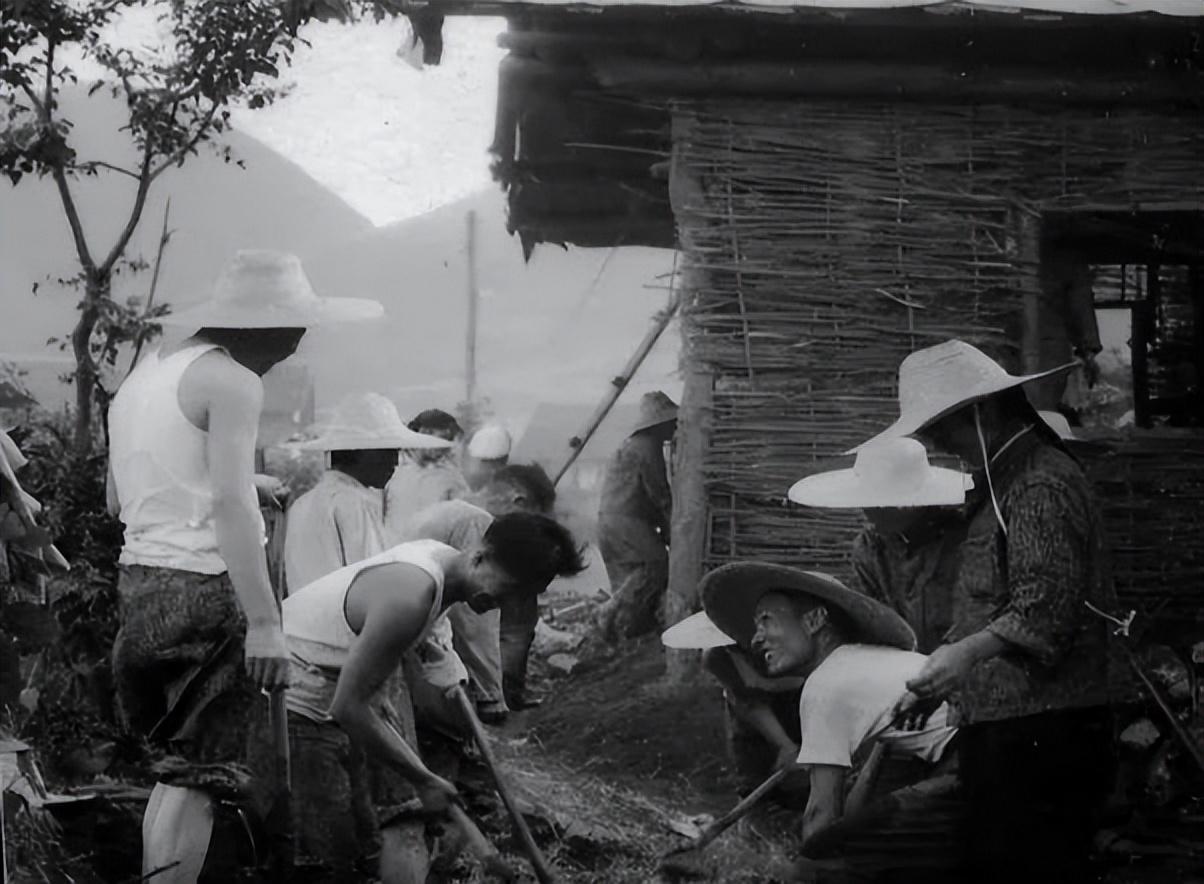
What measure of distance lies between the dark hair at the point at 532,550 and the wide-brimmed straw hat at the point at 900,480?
776 millimetres

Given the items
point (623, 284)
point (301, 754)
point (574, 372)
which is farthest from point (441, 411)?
point (301, 754)

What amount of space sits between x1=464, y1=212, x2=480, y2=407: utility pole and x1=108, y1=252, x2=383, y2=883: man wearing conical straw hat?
0.59 metres

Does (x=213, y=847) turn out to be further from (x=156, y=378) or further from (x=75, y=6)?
(x=75, y=6)

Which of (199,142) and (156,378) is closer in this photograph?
(156,378)

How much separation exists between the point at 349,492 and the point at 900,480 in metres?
1.42

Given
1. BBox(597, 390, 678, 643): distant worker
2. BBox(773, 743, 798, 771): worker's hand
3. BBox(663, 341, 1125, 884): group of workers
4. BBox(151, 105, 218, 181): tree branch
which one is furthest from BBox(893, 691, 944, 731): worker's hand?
BBox(151, 105, 218, 181): tree branch

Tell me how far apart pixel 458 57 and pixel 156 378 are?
1.26m

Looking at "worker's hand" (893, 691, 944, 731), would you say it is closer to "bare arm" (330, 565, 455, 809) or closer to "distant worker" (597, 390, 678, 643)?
"distant worker" (597, 390, 678, 643)

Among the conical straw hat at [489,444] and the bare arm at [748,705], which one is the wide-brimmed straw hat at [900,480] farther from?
the conical straw hat at [489,444]

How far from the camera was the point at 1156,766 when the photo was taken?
4246 millimetres

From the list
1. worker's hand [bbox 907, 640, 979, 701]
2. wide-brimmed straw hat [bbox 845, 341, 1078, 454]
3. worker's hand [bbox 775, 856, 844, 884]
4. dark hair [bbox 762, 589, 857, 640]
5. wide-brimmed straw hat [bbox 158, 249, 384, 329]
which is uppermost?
wide-brimmed straw hat [bbox 158, 249, 384, 329]

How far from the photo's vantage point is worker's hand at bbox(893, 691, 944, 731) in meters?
4.00

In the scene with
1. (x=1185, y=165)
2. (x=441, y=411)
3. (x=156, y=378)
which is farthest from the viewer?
(x=1185, y=165)

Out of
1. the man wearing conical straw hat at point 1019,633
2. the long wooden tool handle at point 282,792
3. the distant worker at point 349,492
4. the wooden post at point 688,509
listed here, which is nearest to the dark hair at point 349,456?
the distant worker at point 349,492
